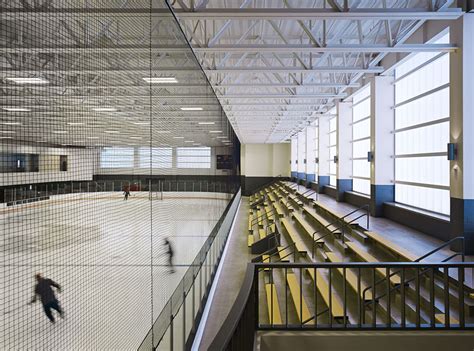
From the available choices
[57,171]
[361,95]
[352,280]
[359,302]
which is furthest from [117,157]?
[361,95]

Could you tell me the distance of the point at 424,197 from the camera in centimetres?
977

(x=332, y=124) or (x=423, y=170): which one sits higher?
(x=332, y=124)

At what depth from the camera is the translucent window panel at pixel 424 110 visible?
28.4 ft

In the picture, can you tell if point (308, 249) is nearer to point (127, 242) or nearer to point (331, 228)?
point (331, 228)

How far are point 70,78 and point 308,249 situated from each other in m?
9.65

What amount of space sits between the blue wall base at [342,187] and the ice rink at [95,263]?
13391 mm

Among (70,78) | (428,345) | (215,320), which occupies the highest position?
(70,78)

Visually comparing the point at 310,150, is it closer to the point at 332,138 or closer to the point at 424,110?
the point at 332,138

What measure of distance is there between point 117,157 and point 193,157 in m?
2.85

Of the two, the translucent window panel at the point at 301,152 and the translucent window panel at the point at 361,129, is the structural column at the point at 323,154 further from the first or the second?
the translucent window panel at the point at 301,152

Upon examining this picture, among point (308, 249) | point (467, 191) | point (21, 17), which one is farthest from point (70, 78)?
point (308, 249)

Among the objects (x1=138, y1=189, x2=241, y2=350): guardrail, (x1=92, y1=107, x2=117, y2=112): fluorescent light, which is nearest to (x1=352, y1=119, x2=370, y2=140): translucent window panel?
(x1=138, y1=189, x2=241, y2=350): guardrail

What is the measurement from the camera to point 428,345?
12.5 ft

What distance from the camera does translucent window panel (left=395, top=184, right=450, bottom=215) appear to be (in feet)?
28.9
